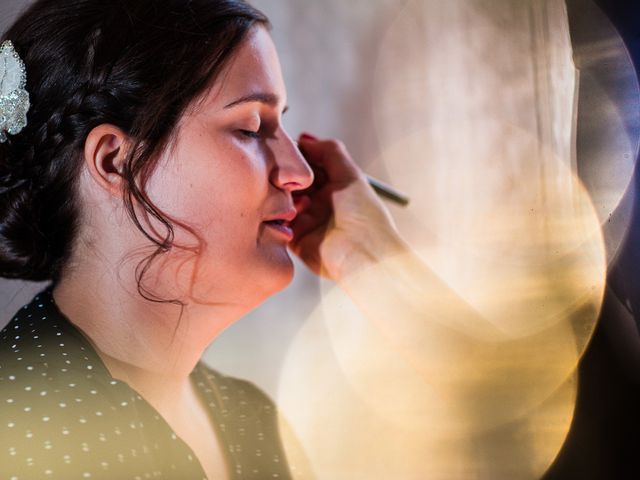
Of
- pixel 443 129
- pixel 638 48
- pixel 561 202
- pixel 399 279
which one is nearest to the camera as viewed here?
pixel 638 48

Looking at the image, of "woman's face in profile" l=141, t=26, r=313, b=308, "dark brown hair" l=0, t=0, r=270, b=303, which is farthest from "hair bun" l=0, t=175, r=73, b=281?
"woman's face in profile" l=141, t=26, r=313, b=308

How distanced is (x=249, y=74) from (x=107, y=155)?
0.18m

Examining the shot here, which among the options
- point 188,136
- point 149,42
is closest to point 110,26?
point 149,42

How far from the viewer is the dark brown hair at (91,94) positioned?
2.52 ft

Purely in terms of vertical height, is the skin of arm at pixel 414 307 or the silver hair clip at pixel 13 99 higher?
the silver hair clip at pixel 13 99

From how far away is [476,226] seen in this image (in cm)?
120

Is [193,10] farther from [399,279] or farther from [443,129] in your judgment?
[443,129]

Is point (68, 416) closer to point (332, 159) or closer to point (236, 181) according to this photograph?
Result: point (236, 181)

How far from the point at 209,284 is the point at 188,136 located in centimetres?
17

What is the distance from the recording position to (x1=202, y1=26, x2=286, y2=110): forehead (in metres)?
0.80

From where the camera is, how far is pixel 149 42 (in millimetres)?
787

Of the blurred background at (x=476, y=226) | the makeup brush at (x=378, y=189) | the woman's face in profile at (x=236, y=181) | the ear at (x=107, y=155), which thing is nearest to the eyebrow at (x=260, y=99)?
the woman's face in profile at (x=236, y=181)

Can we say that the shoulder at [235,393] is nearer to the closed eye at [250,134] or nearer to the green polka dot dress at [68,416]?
the green polka dot dress at [68,416]

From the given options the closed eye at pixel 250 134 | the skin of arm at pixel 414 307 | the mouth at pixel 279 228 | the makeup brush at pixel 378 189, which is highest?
the closed eye at pixel 250 134
